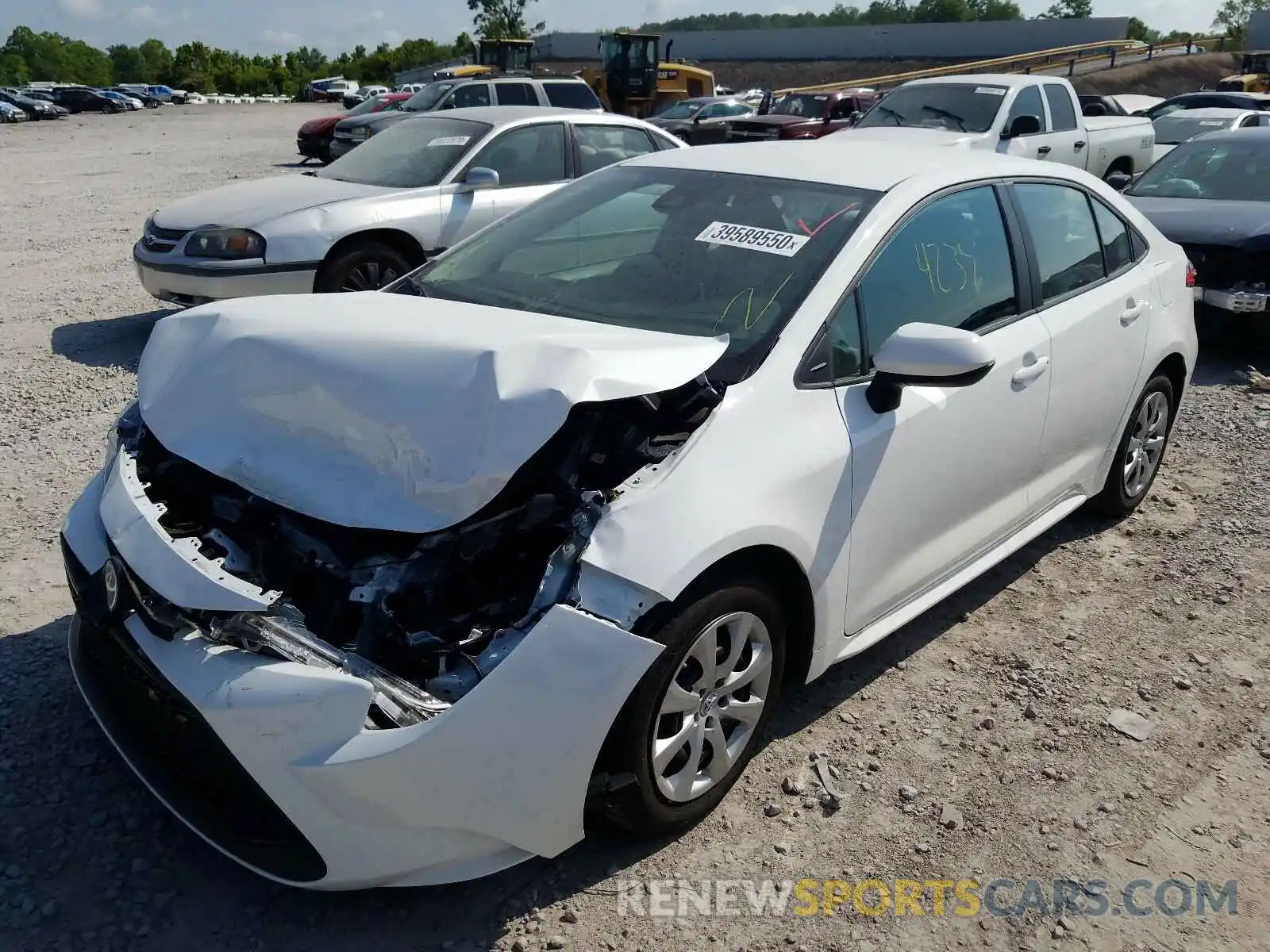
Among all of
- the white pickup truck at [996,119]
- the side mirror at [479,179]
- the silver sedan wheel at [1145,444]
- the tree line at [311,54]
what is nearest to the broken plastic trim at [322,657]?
the silver sedan wheel at [1145,444]

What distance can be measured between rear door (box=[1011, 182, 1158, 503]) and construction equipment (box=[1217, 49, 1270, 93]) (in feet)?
78.7

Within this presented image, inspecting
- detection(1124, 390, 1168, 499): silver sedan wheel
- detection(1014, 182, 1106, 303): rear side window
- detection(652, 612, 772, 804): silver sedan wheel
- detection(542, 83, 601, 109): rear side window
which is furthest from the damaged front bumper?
detection(542, 83, 601, 109): rear side window

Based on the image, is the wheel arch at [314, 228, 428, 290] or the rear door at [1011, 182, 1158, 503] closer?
the rear door at [1011, 182, 1158, 503]

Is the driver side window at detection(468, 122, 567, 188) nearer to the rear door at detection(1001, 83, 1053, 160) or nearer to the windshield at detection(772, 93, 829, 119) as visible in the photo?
the rear door at detection(1001, 83, 1053, 160)

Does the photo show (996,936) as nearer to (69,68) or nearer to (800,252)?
(800,252)

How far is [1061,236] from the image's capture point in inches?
160

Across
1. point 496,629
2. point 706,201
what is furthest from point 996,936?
point 706,201

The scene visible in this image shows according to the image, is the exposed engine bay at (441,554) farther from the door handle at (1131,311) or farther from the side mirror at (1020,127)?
the side mirror at (1020,127)

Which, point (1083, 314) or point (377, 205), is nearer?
point (1083, 314)

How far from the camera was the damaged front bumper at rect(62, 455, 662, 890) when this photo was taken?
2203 mm

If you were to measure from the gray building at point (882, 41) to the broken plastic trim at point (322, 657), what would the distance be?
6203cm

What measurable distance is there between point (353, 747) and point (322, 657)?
214 millimetres

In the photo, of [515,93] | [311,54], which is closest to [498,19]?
[311,54]

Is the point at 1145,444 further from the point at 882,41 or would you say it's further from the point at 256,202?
the point at 882,41
